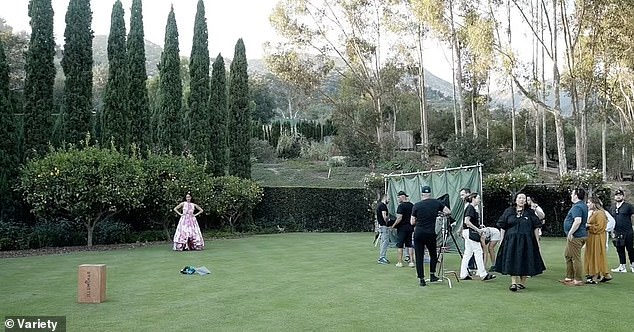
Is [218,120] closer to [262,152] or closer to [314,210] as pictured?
→ [314,210]

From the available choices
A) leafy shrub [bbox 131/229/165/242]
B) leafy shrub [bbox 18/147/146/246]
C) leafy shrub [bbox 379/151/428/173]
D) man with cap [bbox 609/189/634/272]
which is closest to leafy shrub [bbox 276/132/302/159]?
leafy shrub [bbox 379/151/428/173]

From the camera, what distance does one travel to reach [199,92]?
84.4ft

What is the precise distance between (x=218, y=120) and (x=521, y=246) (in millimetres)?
19383

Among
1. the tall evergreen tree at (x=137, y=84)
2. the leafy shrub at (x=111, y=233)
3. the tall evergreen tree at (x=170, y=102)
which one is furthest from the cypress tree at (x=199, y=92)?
the leafy shrub at (x=111, y=233)

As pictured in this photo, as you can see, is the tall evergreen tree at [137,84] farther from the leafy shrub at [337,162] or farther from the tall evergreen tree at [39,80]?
the leafy shrub at [337,162]

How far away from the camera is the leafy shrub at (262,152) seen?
130 feet

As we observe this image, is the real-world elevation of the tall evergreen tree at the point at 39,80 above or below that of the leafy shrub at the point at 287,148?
above

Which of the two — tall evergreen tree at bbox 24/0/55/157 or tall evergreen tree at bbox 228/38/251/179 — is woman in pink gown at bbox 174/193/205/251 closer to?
tall evergreen tree at bbox 24/0/55/157

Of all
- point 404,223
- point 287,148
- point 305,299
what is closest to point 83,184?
point 404,223

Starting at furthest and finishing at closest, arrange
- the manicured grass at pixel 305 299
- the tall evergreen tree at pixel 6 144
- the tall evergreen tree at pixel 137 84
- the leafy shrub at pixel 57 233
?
the tall evergreen tree at pixel 137 84 → the tall evergreen tree at pixel 6 144 → the leafy shrub at pixel 57 233 → the manicured grass at pixel 305 299

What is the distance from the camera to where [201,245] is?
1672 centimetres

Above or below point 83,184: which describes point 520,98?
above

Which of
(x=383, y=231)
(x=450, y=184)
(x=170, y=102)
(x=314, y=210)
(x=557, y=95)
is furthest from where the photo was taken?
(x=314, y=210)

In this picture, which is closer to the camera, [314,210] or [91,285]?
[91,285]
